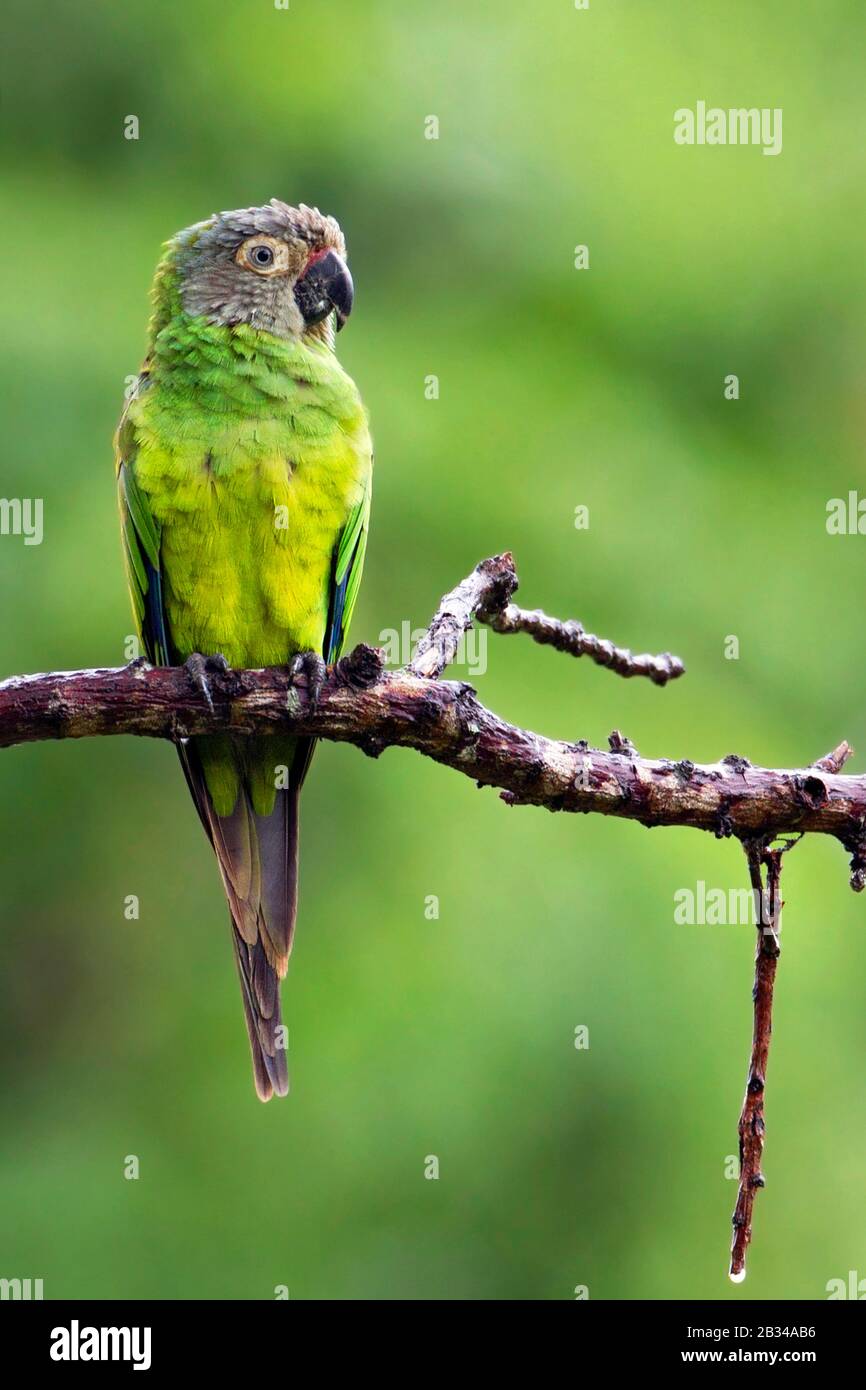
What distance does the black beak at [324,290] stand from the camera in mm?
5148

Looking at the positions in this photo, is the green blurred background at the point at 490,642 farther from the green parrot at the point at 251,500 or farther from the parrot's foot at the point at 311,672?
the parrot's foot at the point at 311,672

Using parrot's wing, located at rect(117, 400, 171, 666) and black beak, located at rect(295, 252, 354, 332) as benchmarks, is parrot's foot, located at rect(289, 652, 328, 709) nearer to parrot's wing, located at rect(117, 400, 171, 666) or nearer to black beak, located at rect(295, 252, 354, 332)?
parrot's wing, located at rect(117, 400, 171, 666)

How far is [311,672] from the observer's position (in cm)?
383

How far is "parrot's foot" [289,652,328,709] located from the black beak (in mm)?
1662

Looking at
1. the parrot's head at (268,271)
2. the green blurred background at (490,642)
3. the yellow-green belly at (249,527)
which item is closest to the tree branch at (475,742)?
the yellow-green belly at (249,527)

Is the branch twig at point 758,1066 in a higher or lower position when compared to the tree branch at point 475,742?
lower

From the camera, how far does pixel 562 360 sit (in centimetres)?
1053

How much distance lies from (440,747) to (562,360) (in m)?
7.37

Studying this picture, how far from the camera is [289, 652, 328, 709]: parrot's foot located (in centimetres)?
371

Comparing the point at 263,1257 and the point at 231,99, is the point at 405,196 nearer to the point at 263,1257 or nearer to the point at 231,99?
the point at 231,99

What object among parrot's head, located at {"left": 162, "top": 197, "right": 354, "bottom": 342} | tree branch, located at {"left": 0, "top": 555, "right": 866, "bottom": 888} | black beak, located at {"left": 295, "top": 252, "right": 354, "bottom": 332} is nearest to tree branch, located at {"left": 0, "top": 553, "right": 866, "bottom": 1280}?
tree branch, located at {"left": 0, "top": 555, "right": 866, "bottom": 888}

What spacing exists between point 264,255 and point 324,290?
0.24 metres

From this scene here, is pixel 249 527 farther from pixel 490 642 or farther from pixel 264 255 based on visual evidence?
pixel 490 642
